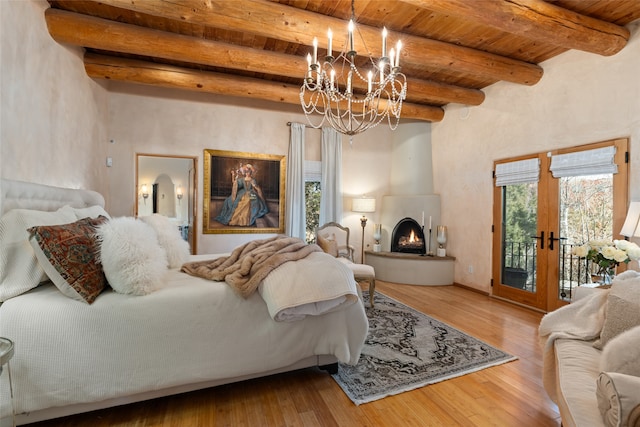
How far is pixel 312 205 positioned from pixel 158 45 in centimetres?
323

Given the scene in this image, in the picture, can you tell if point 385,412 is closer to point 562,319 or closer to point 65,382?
point 562,319

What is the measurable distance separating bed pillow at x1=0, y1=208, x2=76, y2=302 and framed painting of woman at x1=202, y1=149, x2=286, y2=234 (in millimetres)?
2971

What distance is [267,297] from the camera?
1.80 meters

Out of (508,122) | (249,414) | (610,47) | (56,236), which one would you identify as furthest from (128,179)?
(610,47)

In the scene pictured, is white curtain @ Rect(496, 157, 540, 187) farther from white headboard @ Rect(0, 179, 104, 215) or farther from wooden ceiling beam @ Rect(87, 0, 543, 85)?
white headboard @ Rect(0, 179, 104, 215)

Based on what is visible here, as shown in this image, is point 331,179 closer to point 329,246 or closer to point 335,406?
point 329,246

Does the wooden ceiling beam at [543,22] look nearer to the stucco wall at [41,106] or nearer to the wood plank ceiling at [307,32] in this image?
the wood plank ceiling at [307,32]

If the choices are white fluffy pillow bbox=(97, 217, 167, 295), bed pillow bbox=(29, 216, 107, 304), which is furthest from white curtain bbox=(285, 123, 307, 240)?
bed pillow bbox=(29, 216, 107, 304)

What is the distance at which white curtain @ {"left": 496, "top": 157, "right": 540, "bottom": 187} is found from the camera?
12.1 feet

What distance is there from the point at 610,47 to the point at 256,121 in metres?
4.35

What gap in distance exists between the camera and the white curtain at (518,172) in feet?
12.1

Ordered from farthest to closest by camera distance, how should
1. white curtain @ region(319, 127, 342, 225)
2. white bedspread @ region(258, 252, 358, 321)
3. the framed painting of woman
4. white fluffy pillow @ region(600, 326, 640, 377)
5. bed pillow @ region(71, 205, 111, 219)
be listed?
white curtain @ region(319, 127, 342, 225) < the framed painting of woman < bed pillow @ region(71, 205, 111, 219) < white bedspread @ region(258, 252, 358, 321) < white fluffy pillow @ region(600, 326, 640, 377)

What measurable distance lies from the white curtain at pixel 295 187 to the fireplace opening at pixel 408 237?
1.72 meters

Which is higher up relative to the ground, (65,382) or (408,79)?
(408,79)
